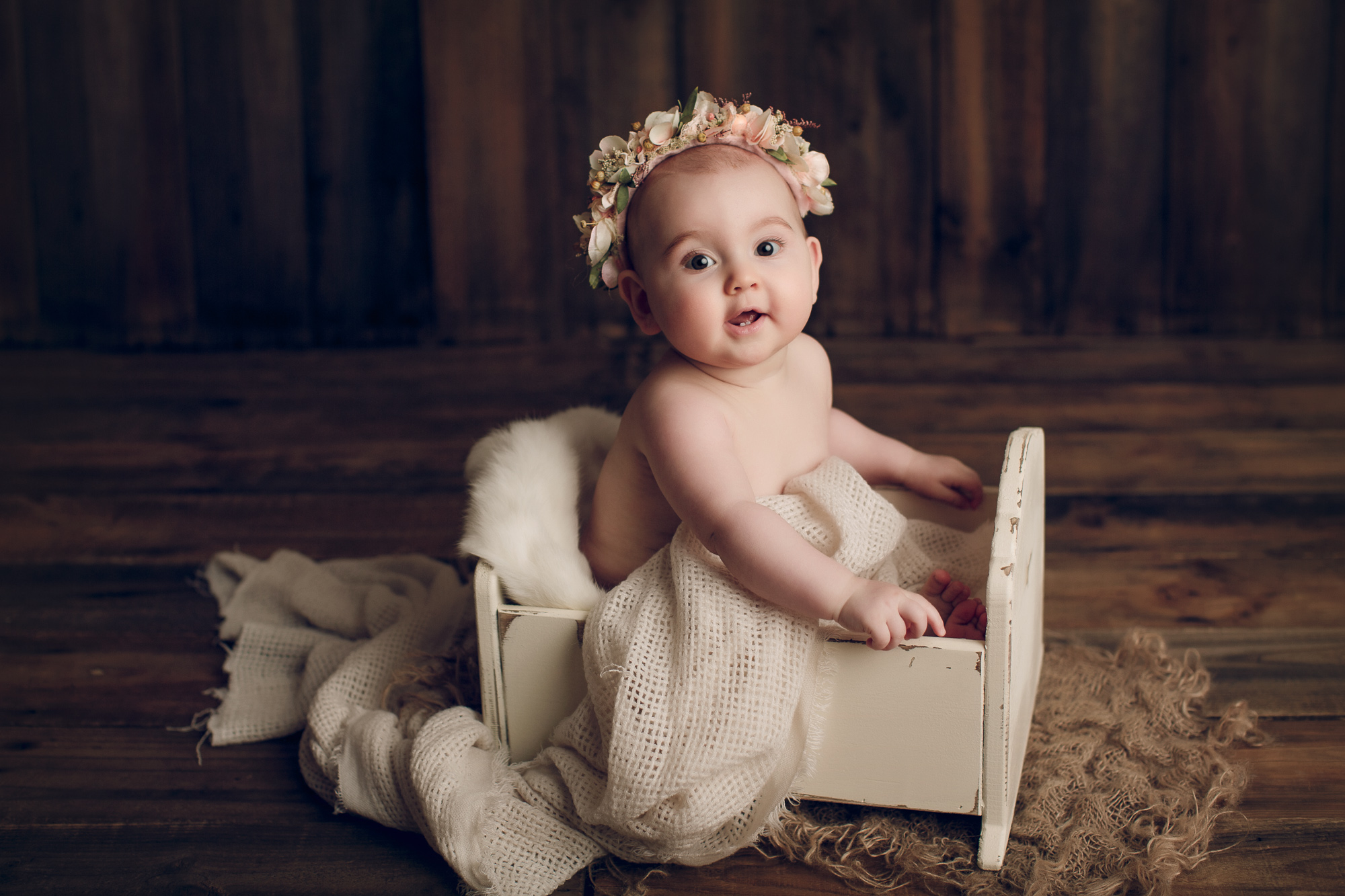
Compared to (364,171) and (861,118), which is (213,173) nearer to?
(364,171)

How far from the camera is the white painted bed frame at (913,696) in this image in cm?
83

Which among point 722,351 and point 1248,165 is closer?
point 722,351

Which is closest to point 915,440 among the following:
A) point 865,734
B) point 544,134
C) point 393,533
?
point 393,533

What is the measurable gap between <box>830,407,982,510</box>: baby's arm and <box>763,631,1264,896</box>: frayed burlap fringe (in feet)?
0.72

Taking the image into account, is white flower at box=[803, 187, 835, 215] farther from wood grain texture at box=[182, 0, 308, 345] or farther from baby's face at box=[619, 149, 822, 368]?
wood grain texture at box=[182, 0, 308, 345]

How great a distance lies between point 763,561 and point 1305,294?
7.61 ft

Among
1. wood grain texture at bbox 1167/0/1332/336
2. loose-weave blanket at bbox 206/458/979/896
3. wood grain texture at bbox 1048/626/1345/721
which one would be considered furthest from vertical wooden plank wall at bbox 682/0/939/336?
loose-weave blanket at bbox 206/458/979/896

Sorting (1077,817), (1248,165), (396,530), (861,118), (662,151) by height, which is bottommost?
(1077,817)

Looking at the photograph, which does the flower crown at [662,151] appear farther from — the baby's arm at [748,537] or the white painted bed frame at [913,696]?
the white painted bed frame at [913,696]

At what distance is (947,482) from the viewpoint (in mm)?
1132

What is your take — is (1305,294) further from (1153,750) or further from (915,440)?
(1153,750)

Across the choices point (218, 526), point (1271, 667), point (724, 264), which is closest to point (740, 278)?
point (724, 264)

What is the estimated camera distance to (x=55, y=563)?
150 cm

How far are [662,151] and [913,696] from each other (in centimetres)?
51
